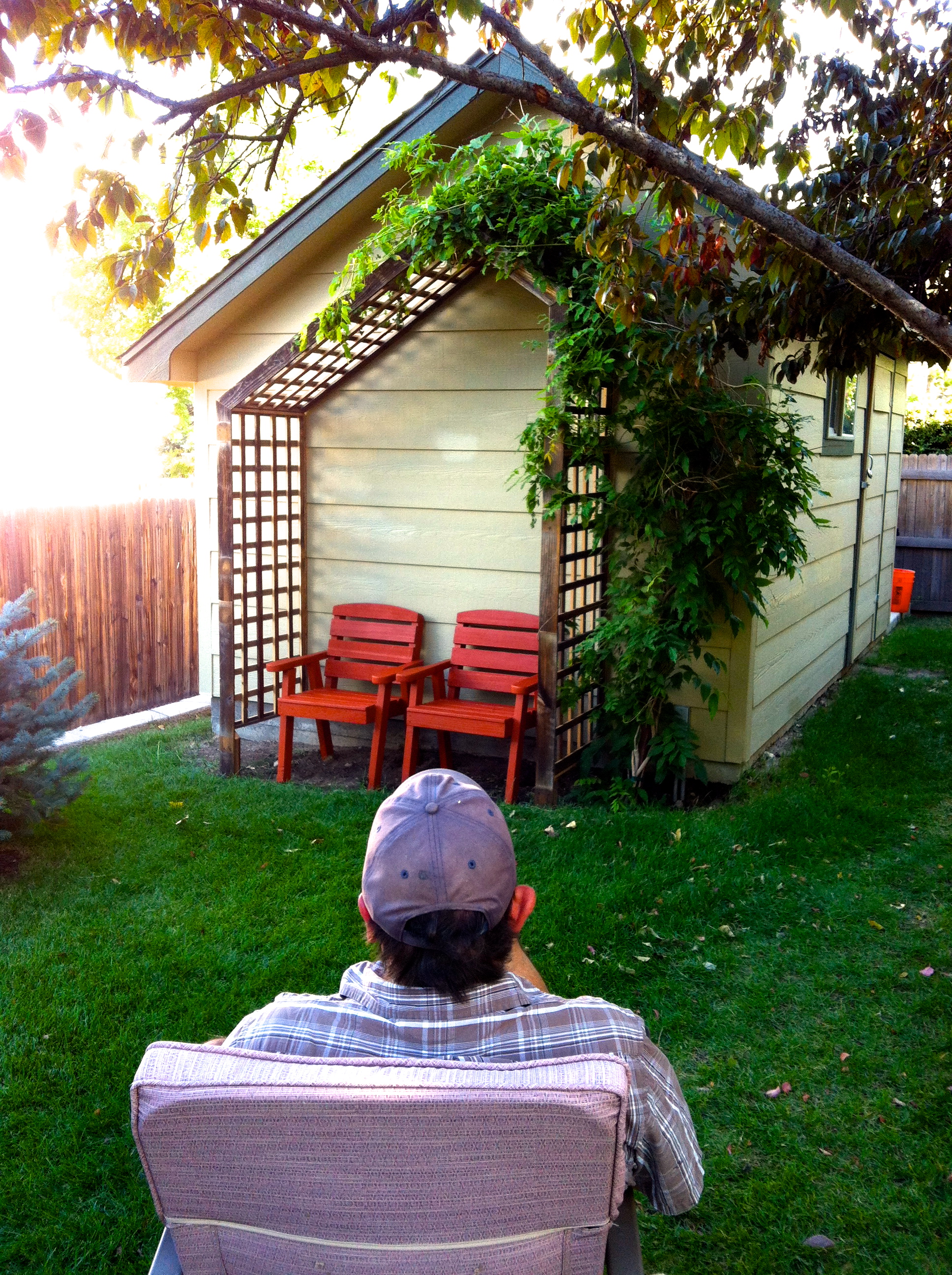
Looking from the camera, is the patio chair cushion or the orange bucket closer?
the patio chair cushion

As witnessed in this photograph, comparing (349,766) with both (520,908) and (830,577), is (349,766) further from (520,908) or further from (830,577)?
(520,908)

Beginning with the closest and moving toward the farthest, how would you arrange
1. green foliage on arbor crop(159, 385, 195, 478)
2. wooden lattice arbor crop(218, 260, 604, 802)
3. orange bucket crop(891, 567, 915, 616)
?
wooden lattice arbor crop(218, 260, 604, 802) → orange bucket crop(891, 567, 915, 616) → green foliage on arbor crop(159, 385, 195, 478)

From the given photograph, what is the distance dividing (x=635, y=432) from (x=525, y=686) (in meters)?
1.54

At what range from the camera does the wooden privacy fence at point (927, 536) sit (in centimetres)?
1438

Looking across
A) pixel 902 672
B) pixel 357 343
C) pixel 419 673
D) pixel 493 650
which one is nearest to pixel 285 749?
pixel 419 673

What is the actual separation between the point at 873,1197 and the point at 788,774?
12.5 ft

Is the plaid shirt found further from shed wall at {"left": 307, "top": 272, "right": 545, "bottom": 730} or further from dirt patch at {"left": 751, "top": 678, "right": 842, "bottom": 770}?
shed wall at {"left": 307, "top": 272, "right": 545, "bottom": 730}

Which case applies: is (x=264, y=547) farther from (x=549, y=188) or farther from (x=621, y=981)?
(x=621, y=981)

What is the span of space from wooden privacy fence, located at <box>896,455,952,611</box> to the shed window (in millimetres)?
5573

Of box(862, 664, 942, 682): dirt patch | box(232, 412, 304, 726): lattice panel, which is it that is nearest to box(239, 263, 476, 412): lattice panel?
box(232, 412, 304, 726): lattice panel

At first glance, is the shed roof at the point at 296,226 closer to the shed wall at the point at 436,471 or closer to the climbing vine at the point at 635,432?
the climbing vine at the point at 635,432

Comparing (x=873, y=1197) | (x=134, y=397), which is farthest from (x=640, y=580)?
(x=134, y=397)

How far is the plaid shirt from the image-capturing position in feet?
5.36

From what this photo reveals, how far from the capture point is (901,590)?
44.4 feet
